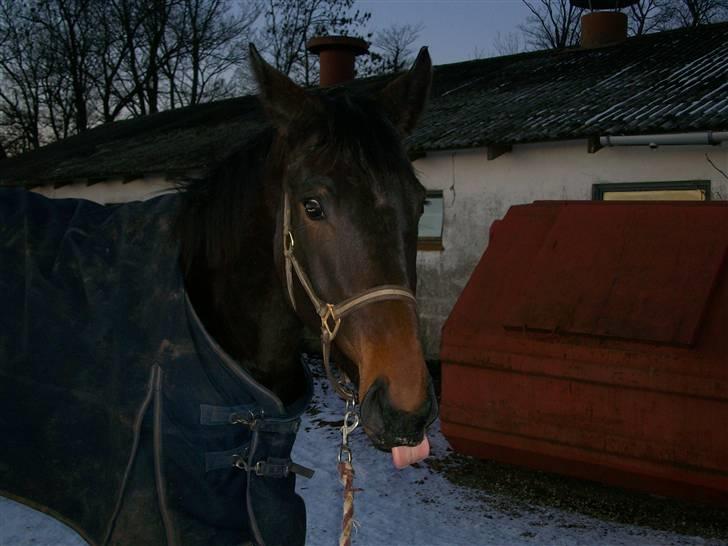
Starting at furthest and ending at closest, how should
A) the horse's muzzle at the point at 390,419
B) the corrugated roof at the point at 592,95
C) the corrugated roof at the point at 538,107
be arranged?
the corrugated roof at the point at 538,107
the corrugated roof at the point at 592,95
the horse's muzzle at the point at 390,419

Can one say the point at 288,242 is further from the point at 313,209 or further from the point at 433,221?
the point at 433,221

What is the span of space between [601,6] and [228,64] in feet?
65.2

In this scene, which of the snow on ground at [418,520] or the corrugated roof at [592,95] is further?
the corrugated roof at [592,95]

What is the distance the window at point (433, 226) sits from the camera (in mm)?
9461

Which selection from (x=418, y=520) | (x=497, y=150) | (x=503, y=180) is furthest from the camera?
(x=503, y=180)

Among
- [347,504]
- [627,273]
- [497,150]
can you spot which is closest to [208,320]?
[347,504]

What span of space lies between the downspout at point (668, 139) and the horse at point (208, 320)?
5.59 metres

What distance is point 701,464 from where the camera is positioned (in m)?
3.82

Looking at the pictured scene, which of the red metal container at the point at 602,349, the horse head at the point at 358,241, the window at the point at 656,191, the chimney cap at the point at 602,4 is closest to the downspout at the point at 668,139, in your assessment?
the window at the point at 656,191

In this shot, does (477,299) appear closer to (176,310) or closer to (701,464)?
(701,464)

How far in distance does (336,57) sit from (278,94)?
15.5m

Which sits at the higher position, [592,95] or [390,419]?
[592,95]

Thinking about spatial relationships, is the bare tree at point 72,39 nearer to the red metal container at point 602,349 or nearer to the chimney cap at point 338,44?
the chimney cap at point 338,44

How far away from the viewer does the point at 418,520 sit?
408 centimetres
